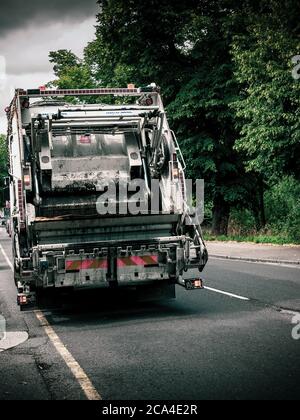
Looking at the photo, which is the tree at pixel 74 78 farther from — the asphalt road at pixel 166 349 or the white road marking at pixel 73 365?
the white road marking at pixel 73 365

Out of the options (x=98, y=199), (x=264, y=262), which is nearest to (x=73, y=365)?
(x=98, y=199)

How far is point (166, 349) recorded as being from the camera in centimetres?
628

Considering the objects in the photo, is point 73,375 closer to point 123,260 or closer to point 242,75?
point 123,260

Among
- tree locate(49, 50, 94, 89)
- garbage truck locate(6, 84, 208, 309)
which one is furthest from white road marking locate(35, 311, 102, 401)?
tree locate(49, 50, 94, 89)

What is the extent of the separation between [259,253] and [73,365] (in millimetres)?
12606

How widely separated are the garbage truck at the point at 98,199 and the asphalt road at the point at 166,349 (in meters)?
0.57

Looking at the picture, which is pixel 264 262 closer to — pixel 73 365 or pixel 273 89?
pixel 273 89

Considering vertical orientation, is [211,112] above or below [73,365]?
above

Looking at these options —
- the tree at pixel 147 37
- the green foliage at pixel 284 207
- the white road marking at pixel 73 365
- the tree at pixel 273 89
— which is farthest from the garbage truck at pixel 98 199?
the tree at pixel 147 37

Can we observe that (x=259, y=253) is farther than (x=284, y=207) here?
No

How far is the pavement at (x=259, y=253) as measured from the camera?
51.3 ft

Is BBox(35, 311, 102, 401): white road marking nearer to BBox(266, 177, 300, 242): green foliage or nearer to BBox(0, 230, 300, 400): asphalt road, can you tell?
BBox(0, 230, 300, 400): asphalt road

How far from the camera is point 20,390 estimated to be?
504cm
